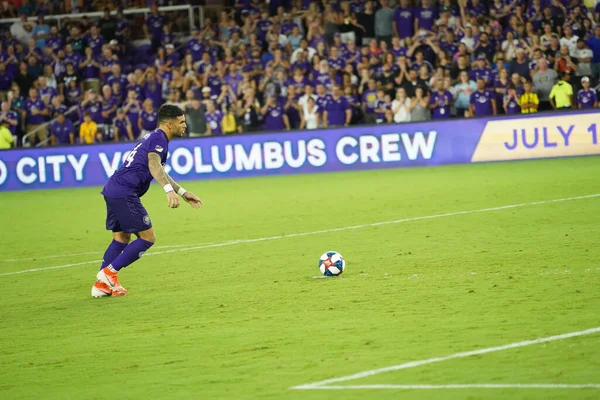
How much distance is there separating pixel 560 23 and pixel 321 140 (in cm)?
693

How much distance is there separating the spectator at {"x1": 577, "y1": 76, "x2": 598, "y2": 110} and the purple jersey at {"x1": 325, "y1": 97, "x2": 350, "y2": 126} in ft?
18.9

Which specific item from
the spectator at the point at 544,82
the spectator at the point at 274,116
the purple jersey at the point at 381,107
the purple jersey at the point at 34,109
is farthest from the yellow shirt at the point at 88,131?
the spectator at the point at 544,82

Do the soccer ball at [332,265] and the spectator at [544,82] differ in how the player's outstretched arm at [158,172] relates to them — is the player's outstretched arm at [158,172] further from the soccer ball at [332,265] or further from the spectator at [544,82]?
the spectator at [544,82]

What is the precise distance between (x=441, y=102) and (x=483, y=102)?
1057 mm

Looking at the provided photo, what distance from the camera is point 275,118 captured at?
27734 mm

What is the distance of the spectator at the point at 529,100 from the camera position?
2530 centimetres

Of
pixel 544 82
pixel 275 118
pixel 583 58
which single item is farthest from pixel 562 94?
pixel 275 118

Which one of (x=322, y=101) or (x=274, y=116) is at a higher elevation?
(x=322, y=101)

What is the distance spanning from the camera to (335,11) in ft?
101

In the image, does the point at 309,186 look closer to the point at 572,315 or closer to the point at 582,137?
the point at 582,137

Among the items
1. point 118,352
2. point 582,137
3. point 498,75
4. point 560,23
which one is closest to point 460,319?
point 118,352

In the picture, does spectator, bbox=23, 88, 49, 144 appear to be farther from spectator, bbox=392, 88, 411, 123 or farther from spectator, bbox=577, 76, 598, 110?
spectator, bbox=577, 76, 598, 110

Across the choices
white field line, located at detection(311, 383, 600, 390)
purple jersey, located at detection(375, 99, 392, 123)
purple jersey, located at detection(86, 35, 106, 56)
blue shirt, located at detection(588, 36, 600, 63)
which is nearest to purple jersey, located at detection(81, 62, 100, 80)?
purple jersey, located at detection(86, 35, 106, 56)

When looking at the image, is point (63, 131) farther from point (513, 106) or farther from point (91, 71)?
point (513, 106)
